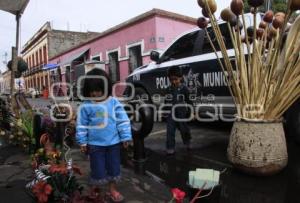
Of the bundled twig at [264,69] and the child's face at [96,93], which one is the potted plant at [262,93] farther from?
Answer: the child's face at [96,93]

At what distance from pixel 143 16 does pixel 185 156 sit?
11.8m

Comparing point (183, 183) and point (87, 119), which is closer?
point (87, 119)

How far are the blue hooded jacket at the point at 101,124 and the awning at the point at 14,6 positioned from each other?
3949 millimetres

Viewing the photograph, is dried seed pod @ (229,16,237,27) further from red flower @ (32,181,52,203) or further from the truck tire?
red flower @ (32,181,52,203)

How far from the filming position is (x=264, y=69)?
362cm

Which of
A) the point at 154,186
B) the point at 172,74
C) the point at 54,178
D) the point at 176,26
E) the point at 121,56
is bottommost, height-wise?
the point at 154,186

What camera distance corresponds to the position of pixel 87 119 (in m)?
3.15

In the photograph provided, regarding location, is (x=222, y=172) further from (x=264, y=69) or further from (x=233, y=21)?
(x=233, y=21)

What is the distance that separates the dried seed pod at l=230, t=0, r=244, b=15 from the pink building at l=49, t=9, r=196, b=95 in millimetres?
11287

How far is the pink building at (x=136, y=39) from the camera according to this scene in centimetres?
1501

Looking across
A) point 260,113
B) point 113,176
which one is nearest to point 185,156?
point 260,113

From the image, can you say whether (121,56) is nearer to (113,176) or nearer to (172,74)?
(172,74)

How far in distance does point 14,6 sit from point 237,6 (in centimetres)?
458

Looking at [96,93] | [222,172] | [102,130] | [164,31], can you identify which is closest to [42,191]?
[102,130]
